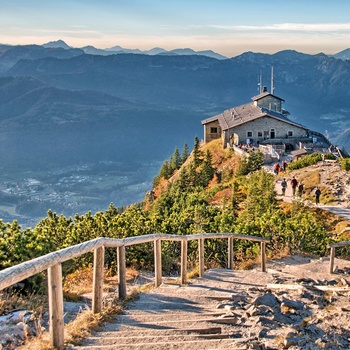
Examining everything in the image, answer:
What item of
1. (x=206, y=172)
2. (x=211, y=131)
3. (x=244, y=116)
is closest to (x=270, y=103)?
(x=244, y=116)

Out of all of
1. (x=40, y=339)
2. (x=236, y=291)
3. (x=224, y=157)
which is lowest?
(x=224, y=157)

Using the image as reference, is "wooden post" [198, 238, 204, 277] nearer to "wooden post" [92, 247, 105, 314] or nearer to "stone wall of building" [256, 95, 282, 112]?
"wooden post" [92, 247, 105, 314]

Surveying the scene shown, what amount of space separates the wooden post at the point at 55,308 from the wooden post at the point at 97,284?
46.0 inches

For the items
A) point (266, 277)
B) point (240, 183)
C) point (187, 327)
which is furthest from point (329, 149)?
point (187, 327)

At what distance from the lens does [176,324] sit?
6.59 m

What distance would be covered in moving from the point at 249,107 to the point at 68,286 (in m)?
64.2

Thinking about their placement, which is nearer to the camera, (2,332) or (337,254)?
(2,332)

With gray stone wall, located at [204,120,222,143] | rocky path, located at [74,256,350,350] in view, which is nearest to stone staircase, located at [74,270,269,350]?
rocky path, located at [74,256,350,350]

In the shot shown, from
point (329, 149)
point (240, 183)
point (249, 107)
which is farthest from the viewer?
point (249, 107)

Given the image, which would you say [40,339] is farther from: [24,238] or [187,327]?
[24,238]

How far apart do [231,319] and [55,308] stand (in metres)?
2.26

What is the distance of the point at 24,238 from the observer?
10820 millimetres

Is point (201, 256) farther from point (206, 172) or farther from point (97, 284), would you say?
point (206, 172)

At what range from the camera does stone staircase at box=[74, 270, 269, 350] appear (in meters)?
5.82
